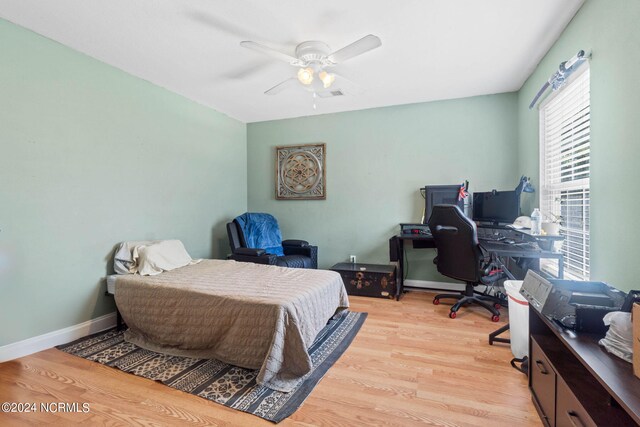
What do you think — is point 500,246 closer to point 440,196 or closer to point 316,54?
point 440,196

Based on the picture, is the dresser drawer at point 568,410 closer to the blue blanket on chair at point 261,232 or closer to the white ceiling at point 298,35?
the white ceiling at point 298,35

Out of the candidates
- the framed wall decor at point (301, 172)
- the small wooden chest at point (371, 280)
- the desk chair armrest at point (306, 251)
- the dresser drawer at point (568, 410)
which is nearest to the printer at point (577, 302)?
the dresser drawer at point (568, 410)

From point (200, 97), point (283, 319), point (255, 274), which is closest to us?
point (283, 319)

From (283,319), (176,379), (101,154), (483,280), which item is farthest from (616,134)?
(101,154)

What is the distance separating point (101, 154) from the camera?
8.89ft

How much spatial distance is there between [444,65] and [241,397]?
3212 millimetres

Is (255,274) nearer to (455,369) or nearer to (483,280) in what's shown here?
(455,369)

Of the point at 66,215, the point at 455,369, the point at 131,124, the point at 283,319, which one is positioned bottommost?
the point at 455,369

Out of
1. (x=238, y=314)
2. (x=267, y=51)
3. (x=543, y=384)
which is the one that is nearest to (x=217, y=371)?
(x=238, y=314)

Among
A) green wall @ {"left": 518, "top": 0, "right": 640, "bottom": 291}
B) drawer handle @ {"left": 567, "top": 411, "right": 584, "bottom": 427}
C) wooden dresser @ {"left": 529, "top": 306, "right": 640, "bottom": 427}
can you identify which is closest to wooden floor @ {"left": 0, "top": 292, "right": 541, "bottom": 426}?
wooden dresser @ {"left": 529, "top": 306, "right": 640, "bottom": 427}

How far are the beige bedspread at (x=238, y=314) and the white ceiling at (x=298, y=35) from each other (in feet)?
6.47

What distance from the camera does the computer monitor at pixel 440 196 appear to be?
144 inches

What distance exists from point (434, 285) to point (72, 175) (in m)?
4.07

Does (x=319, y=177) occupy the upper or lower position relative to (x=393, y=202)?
upper
